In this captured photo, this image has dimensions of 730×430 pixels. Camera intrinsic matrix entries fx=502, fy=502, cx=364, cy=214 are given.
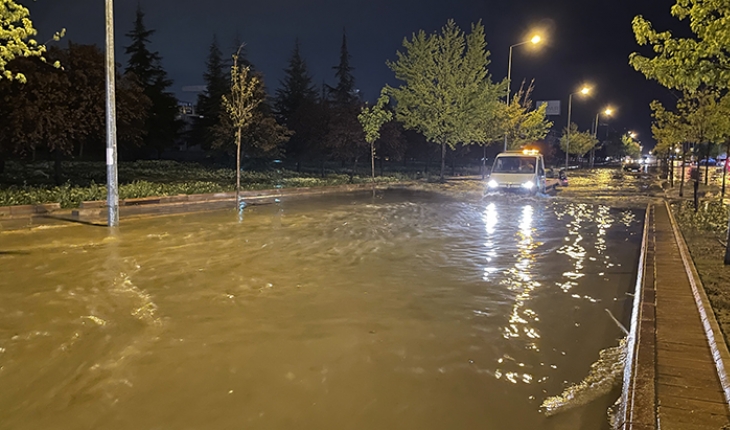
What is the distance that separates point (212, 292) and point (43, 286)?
267 cm

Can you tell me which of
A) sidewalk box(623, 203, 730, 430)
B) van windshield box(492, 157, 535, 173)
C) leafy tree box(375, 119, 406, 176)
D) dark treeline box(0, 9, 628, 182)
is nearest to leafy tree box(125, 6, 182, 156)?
dark treeline box(0, 9, 628, 182)

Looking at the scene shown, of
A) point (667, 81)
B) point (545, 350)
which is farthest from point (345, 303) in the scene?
point (667, 81)

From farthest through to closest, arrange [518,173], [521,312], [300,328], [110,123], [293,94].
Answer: [293,94] → [518,173] → [110,123] → [521,312] → [300,328]

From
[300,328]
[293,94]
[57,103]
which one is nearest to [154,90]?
[293,94]

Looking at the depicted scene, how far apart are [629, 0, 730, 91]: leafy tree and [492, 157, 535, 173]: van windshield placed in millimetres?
13861

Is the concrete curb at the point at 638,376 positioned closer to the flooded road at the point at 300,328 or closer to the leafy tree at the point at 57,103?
the flooded road at the point at 300,328

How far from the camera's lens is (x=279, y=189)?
2384cm

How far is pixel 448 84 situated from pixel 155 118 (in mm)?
24369

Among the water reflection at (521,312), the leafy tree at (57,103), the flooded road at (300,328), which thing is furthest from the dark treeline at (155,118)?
the water reflection at (521,312)

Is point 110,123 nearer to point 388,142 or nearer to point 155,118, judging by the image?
point 388,142

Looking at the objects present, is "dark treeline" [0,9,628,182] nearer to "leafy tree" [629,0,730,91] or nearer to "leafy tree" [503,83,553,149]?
"leafy tree" [503,83,553,149]

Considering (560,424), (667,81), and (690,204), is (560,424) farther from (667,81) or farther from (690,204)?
(690,204)

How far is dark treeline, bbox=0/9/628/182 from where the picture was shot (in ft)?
57.7

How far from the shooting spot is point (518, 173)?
72.8 ft
